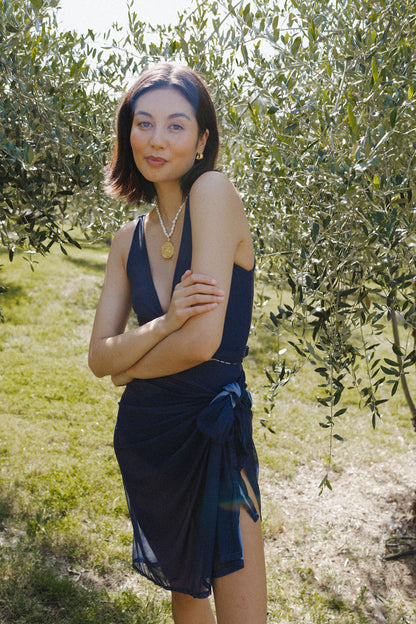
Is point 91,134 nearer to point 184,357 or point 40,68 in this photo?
point 40,68

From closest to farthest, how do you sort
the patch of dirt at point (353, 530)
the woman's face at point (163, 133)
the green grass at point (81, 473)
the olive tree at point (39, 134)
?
the woman's face at point (163, 133) < the olive tree at point (39, 134) < the green grass at point (81, 473) < the patch of dirt at point (353, 530)

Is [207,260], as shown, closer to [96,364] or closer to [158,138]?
[158,138]

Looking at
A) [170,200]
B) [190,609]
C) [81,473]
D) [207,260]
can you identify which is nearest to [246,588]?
[190,609]

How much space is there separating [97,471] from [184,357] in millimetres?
3181

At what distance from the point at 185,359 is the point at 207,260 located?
1.15ft

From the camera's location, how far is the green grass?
3.36 metres

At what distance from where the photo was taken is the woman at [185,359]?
2.00 meters

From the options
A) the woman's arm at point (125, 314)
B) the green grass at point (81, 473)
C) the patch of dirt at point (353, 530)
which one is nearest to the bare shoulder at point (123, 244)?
the woman's arm at point (125, 314)

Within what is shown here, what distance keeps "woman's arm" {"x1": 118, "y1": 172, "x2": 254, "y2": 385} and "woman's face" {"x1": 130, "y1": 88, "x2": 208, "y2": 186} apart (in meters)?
0.15

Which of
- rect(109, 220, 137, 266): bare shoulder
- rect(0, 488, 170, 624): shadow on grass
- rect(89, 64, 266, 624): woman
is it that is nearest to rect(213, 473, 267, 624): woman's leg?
rect(89, 64, 266, 624): woman

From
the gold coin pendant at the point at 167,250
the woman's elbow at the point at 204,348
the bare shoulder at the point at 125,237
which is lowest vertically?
the woman's elbow at the point at 204,348

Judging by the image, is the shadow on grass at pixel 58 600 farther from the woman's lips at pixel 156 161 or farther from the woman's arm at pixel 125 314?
the woman's lips at pixel 156 161

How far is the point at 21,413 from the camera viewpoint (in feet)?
19.2

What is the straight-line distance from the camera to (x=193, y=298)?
6.36ft
